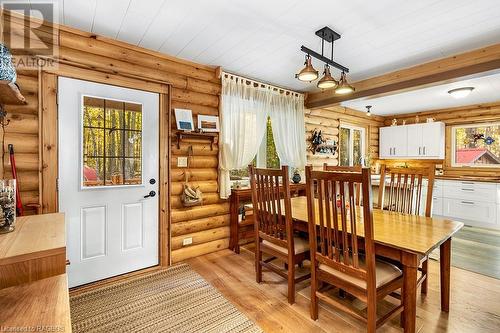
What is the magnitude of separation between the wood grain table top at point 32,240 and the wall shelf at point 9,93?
0.85 meters

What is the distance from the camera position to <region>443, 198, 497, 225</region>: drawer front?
4.65 m

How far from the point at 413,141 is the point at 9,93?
6952 mm

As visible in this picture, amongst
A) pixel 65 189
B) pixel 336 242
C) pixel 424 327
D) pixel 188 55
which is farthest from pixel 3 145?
pixel 424 327

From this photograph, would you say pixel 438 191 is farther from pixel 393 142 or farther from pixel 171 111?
pixel 171 111

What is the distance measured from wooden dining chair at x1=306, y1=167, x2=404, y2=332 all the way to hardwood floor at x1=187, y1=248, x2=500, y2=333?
20cm

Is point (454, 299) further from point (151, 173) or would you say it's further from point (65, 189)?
point (65, 189)

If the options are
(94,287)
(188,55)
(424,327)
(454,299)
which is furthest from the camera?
(188,55)

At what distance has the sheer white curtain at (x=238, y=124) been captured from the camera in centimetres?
343

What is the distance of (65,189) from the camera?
243 cm

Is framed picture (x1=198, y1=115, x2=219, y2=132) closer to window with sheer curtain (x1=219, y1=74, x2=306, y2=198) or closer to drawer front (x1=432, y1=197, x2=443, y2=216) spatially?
window with sheer curtain (x1=219, y1=74, x2=306, y2=198)

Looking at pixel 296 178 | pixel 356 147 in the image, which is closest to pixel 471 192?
pixel 356 147

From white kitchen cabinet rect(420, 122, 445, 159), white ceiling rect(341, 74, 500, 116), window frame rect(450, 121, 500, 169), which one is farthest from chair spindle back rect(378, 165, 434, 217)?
window frame rect(450, 121, 500, 169)

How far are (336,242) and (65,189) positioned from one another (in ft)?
8.24

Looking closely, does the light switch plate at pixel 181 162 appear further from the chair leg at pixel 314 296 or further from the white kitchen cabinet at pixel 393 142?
the white kitchen cabinet at pixel 393 142
